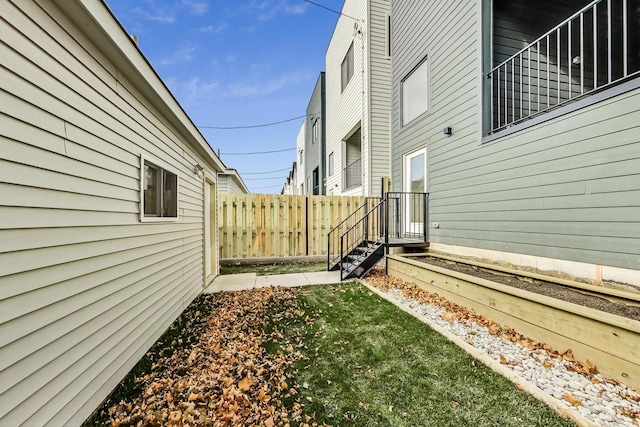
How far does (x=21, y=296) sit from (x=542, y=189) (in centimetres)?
511

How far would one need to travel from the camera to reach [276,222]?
7.90 m

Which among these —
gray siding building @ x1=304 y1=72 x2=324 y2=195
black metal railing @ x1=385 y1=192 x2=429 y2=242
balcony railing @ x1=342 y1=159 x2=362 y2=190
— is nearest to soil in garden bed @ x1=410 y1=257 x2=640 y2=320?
black metal railing @ x1=385 y1=192 x2=429 y2=242

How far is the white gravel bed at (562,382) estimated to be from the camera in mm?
1812

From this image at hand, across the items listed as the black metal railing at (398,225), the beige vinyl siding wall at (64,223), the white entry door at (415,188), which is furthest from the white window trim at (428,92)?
the beige vinyl siding wall at (64,223)

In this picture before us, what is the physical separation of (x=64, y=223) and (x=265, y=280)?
4217 millimetres

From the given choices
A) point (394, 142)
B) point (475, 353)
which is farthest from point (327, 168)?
point (475, 353)

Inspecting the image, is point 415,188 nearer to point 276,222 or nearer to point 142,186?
point 276,222

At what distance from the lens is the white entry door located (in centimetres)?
632

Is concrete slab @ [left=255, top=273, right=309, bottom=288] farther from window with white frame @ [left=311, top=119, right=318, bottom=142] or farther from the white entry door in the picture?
window with white frame @ [left=311, top=119, right=318, bottom=142]

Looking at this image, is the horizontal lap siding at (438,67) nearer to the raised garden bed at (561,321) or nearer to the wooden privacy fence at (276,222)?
the wooden privacy fence at (276,222)

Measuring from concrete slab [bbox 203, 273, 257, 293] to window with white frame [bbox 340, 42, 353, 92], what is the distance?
26.2 feet

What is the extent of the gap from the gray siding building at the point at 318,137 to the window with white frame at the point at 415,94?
6.09m

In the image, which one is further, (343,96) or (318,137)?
(318,137)

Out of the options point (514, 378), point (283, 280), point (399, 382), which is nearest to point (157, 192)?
point (283, 280)
